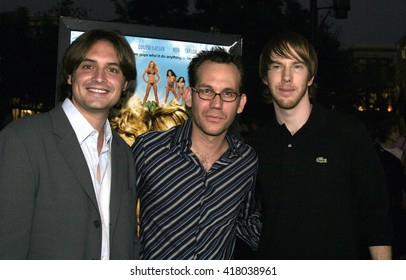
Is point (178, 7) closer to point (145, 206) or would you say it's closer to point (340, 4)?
point (340, 4)

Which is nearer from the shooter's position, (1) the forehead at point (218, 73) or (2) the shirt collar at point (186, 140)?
(2) the shirt collar at point (186, 140)

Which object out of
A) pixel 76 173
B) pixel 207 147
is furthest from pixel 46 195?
pixel 207 147

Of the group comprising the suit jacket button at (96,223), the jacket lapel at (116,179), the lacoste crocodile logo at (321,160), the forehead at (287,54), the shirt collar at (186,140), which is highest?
the forehead at (287,54)

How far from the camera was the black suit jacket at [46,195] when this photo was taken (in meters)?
2.15

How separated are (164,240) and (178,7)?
23.7 m

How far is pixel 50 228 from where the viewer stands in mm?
2238

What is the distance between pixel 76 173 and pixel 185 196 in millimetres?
727

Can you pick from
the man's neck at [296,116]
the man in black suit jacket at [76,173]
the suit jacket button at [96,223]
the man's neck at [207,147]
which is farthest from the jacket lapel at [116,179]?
the man's neck at [296,116]

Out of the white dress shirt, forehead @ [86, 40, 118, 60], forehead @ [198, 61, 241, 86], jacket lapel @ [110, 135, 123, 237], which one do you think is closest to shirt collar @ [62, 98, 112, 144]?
the white dress shirt

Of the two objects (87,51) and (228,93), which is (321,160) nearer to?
(228,93)

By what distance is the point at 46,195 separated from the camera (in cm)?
223

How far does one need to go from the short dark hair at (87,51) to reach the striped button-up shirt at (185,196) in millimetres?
490

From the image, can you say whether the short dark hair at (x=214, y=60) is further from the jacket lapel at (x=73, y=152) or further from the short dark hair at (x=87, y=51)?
the jacket lapel at (x=73, y=152)

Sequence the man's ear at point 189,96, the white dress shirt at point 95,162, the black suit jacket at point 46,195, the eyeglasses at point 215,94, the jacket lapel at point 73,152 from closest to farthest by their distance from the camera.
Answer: the black suit jacket at point 46,195, the jacket lapel at point 73,152, the white dress shirt at point 95,162, the eyeglasses at point 215,94, the man's ear at point 189,96
